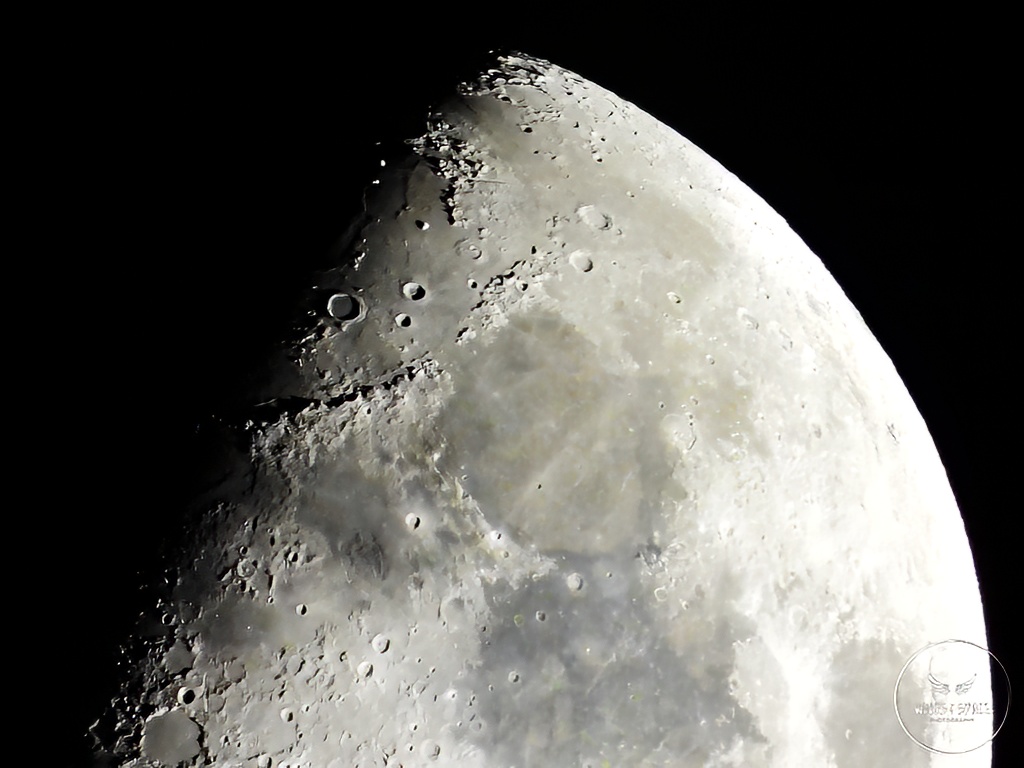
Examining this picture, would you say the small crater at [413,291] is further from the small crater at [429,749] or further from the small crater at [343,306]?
the small crater at [429,749]

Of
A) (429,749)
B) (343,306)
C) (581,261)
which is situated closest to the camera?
(429,749)

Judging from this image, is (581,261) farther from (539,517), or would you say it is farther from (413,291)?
(539,517)

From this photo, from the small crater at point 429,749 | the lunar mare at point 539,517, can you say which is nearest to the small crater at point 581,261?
the lunar mare at point 539,517

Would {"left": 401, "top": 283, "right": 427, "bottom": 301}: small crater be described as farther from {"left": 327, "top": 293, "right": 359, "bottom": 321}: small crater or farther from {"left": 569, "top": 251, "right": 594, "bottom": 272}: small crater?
{"left": 569, "top": 251, "right": 594, "bottom": 272}: small crater

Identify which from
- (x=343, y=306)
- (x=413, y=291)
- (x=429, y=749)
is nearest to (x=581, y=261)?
(x=413, y=291)

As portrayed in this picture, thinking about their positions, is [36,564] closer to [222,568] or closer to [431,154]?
[222,568]

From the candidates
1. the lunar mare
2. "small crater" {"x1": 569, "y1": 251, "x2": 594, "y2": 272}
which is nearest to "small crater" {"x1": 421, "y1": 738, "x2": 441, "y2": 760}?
the lunar mare

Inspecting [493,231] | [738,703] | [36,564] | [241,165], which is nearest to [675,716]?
[738,703]

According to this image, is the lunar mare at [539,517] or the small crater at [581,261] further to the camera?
the small crater at [581,261]

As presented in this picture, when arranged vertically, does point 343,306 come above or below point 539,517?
above
